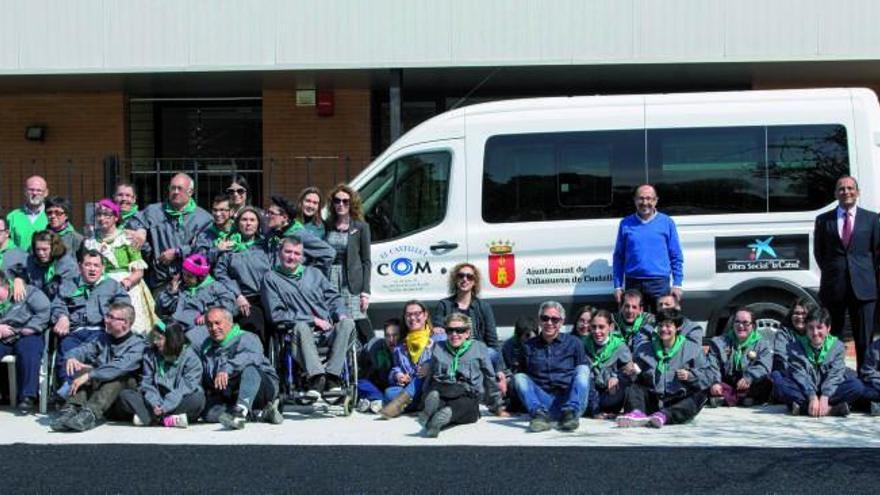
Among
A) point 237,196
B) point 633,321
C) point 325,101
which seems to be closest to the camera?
point 633,321

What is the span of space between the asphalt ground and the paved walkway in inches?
9.7

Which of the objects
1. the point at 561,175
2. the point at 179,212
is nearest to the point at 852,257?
the point at 561,175

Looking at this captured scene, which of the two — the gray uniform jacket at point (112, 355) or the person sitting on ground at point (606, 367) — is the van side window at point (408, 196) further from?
the gray uniform jacket at point (112, 355)

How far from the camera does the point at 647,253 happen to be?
9328 mm

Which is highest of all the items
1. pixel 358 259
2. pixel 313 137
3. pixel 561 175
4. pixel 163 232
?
pixel 313 137

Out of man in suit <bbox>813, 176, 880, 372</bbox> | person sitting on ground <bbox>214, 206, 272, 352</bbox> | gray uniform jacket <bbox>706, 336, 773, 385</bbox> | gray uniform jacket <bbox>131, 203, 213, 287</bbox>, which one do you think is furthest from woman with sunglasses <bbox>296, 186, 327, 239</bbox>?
man in suit <bbox>813, 176, 880, 372</bbox>

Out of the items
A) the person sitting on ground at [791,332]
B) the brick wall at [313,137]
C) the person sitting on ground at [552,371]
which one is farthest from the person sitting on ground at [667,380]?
the brick wall at [313,137]

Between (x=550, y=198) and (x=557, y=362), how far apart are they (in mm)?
1910

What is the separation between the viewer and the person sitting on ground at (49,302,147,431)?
331 inches

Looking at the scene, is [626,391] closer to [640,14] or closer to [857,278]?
[857,278]

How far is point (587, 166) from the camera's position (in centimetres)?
1001

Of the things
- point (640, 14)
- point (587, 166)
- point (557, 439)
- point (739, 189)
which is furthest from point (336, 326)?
point (640, 14)

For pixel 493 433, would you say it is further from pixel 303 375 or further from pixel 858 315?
pixel 858 315

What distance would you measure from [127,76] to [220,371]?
605 centimetres
